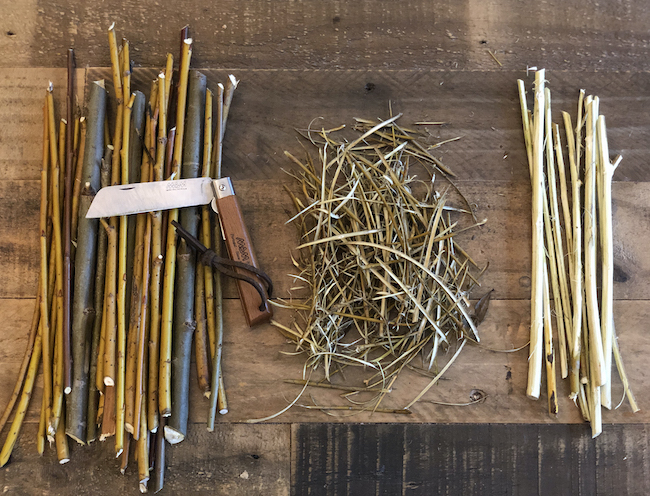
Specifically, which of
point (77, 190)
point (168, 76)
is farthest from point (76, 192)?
point (168, 76)

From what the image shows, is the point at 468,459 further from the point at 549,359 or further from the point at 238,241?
the point at 238,241

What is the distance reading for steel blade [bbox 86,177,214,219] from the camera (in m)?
1.27

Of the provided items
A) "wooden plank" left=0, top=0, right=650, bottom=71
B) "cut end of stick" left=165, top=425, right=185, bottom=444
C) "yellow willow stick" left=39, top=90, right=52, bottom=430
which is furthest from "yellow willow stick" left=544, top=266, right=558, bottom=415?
"yellow willow stick" left=39, top=90, right=52, bottom=430

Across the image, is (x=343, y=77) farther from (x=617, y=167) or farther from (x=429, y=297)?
(x=617, y=167)

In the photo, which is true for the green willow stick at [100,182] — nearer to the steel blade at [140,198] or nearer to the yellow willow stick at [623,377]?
the steel blade at [140,198]

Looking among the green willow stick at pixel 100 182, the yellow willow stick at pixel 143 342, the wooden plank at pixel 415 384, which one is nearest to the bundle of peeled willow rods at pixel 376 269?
the wooden plank at pixel 415 384

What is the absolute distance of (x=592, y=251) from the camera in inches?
52.4

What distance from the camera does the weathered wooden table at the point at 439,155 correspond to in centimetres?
133

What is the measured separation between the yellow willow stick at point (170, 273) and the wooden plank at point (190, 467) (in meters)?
0.17

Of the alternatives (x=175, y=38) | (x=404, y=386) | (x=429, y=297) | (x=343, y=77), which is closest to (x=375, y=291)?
(x=429, y=297)

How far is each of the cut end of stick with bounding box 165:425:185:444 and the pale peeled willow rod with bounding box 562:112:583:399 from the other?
120 cm

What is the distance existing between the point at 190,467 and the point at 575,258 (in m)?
1.36

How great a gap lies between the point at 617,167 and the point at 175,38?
153cm

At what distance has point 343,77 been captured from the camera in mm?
1427
